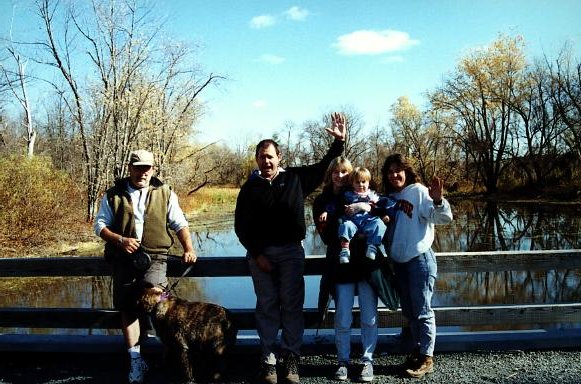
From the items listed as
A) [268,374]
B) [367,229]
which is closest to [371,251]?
[367,229]

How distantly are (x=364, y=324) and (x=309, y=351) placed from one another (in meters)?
0.76

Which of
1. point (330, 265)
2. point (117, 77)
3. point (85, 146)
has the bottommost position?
point (330, 265)

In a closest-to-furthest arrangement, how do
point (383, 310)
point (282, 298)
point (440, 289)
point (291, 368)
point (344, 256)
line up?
point (344, 256) → point (291, 368) → point (282, 298) → point (383, 310) → point (440, 289)

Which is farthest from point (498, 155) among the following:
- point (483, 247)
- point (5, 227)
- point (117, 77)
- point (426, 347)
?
point (426, 347)

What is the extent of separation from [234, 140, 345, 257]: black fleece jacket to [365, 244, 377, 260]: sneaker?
0.57 m

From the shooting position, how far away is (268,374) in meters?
3.93

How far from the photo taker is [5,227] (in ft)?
49.8

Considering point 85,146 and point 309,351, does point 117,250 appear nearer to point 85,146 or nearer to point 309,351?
point 309,351

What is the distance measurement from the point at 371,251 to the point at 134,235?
203cm

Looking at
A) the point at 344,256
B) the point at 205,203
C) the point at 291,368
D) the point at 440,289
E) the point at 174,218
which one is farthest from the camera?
the point at 205,203

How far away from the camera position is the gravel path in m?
3.95

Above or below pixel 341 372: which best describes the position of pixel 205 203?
above

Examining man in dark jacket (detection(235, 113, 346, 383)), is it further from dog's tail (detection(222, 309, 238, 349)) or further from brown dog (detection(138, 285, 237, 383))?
brown dog (detection(138, 285, 237, 383))

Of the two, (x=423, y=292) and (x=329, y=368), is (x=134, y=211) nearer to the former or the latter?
(x=329, y=368)
